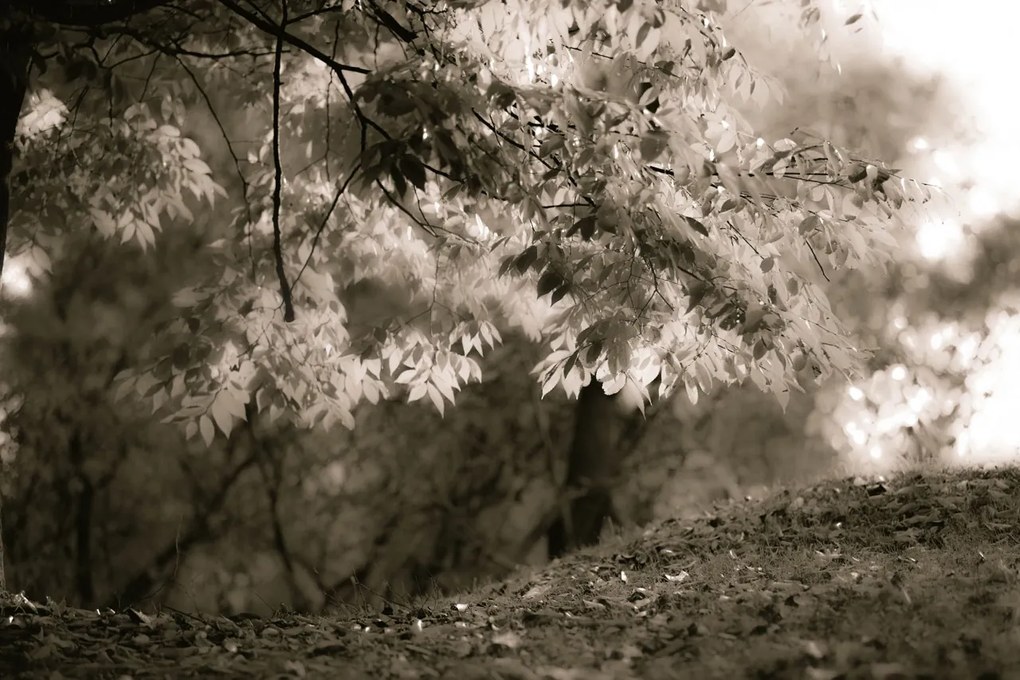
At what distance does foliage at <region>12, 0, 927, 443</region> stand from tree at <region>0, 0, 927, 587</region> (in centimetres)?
2

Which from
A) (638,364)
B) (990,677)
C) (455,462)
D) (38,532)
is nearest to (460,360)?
(638,364)

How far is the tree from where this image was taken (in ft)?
14.0

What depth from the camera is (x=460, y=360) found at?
18.0ft

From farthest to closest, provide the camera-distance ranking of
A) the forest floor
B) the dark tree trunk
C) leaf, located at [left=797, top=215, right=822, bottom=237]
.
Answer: the dark tree trunk
leaf, located at [left=797, top=215, right=822, bottom=237]
the forest floor

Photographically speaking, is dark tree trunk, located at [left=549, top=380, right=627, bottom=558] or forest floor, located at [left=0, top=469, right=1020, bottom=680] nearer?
forest floor, located at [left=0, top=469, right=1020, bottom=680]

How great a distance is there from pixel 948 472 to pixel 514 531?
24.7 ft

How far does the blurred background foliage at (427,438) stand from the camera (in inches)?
464

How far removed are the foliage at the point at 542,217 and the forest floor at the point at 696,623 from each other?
3.62 ft

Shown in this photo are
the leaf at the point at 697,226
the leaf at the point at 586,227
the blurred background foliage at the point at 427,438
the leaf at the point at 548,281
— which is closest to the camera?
the leaf at the point at 586,227

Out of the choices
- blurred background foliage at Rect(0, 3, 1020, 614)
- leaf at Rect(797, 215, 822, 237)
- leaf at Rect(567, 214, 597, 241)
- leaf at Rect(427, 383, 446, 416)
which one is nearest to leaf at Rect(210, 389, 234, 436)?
leaf at Rect(427, 383, 446, 416)

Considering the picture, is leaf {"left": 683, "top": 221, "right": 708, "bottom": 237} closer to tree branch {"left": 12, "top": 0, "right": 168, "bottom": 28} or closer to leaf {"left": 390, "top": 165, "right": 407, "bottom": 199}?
leaf {"left": 390, "top": 165, "right": 407, "bottom": 199}

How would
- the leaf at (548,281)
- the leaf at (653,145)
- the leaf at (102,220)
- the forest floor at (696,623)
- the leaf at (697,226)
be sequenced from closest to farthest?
the forest floor at (696,623)
the leaf at (653,145)
the leaf at (697,226)
the leaf at (548,281)
the leaf at (102,220)

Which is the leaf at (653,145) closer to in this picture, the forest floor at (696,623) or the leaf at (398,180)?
the leaf at (398,180)

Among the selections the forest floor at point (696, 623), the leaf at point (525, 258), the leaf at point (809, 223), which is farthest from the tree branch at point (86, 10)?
the leaf at point (809, 223)
